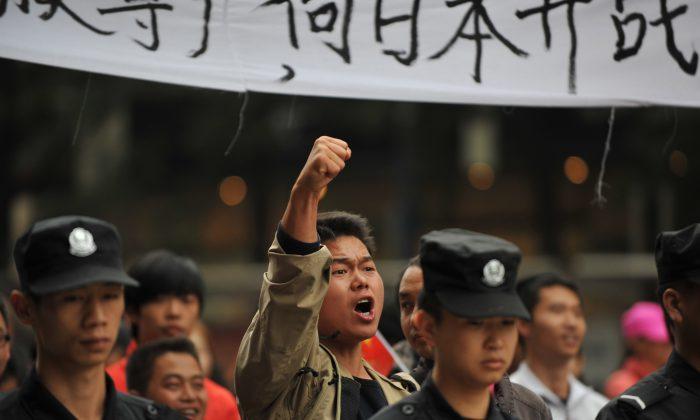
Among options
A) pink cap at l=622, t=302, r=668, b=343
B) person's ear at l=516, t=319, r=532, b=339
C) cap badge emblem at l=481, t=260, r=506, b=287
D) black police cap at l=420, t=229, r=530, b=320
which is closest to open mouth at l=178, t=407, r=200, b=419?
person's ear at l=516, t=319, r=532, b=339

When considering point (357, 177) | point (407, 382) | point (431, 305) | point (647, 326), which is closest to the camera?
point (431, 305)

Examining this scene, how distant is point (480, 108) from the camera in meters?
15.4

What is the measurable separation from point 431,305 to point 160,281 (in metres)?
2.88

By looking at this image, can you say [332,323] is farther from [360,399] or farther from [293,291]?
[293,291]

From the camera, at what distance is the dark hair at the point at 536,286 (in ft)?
22.8

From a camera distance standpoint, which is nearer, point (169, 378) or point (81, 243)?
point (81, 243)

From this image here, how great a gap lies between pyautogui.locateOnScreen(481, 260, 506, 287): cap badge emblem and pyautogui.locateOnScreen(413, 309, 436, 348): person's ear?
0.18m

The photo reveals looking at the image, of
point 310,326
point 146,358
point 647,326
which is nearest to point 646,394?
point 310,326

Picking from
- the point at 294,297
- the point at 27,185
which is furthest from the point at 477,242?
the point at 27,185

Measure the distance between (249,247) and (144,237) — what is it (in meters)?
1.47

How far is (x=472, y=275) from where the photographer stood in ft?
11.5

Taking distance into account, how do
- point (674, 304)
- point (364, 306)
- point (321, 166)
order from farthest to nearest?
point (364, 306) → point (674, 304) → point (321, 166)

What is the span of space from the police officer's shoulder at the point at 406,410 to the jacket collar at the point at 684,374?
109 cm

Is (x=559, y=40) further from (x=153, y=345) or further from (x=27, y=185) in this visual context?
(x=27, y=185)
